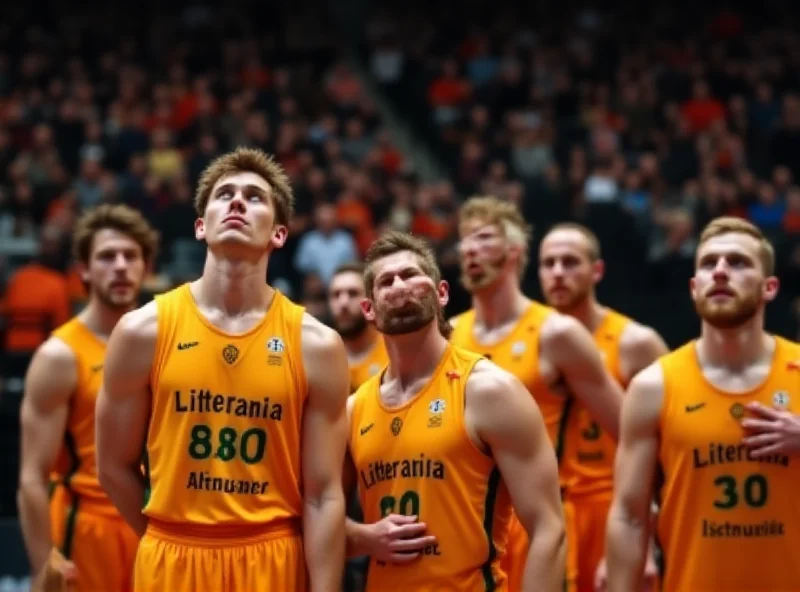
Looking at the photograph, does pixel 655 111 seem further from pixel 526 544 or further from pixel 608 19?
pixel 526 544

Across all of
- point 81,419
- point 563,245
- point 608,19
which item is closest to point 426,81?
point 608,19

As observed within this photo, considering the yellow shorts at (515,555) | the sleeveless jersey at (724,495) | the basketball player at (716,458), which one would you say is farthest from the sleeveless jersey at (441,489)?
the yellow shorts at (515,555)

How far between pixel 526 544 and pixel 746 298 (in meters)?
1.78

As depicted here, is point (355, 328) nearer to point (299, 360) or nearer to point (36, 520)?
point (36, 520)

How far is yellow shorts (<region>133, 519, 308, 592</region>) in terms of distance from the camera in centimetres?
548

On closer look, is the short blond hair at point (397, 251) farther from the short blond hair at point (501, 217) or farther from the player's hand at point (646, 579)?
the player's hand at point (646, 579)

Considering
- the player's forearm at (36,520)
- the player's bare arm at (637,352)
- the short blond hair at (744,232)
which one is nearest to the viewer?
the short blond hair at (744,232)

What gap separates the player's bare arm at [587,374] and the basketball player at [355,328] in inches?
49.8

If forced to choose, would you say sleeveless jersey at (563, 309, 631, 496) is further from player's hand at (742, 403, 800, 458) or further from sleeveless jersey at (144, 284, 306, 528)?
sleeveless jersey at (144, 284, 306, 528)

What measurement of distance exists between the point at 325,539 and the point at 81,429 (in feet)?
6.90

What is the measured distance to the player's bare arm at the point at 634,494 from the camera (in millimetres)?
5953

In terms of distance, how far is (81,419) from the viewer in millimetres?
7176

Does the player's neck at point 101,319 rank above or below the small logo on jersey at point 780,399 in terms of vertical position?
above

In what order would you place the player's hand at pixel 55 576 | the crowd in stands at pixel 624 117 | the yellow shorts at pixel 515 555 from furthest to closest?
the crowd in stands at pixel 624 117, the yellow shorts at pixel 515 555, the player's hand at pixel 55 576
